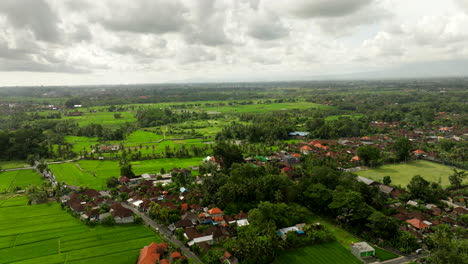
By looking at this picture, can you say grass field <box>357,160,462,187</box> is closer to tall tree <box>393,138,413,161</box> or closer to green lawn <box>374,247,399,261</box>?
tall tree <box>393,138,413,161</box>

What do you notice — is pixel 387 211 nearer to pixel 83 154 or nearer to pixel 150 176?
pixel 150 176

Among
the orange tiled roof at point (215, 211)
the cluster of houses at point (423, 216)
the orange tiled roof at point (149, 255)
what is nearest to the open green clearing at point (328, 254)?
Answer: the cluster of houses at point (423, 216)

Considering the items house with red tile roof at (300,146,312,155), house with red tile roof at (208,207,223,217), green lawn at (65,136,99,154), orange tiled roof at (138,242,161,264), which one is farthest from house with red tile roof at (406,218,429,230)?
green lawn at (65,136,99,154)

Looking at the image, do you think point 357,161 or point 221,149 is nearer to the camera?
point 221,149

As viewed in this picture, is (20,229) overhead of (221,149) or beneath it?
beneath

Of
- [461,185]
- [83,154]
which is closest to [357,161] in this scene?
[461,185]

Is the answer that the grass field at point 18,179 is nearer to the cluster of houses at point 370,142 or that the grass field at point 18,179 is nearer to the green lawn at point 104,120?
the cluster of houses at point 370,142
